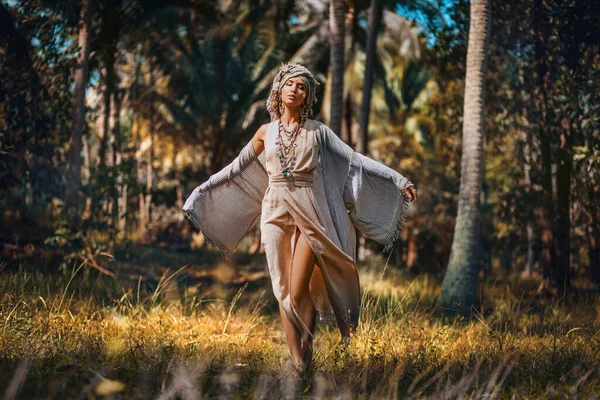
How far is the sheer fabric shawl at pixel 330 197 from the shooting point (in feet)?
15.7

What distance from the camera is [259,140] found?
16.1 ft

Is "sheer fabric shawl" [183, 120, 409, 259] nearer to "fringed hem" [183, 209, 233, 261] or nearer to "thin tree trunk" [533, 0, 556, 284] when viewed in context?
"fringed hem" [183, 209, 233, 261]

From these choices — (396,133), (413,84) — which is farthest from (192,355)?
(413,84)

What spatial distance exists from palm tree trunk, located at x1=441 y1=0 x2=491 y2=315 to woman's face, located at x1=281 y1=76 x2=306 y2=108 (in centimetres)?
371

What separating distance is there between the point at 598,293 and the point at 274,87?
6.08 metres

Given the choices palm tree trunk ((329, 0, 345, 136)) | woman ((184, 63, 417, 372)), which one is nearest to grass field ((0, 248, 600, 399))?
woman ((184, 63, 417, 372))

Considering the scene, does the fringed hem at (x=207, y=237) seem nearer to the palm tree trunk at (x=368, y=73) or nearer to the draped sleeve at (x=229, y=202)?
the draped sleeve at (x=229, y=202)

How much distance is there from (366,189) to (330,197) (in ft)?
1.11

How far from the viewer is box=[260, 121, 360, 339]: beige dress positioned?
4539mm

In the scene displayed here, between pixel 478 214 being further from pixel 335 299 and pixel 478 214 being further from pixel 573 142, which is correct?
pixel 335 299

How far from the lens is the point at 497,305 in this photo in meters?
8.27

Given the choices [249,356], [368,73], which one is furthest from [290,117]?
[368,73]

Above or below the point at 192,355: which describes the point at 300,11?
above

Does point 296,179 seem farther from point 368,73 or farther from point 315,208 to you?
point 368,73
